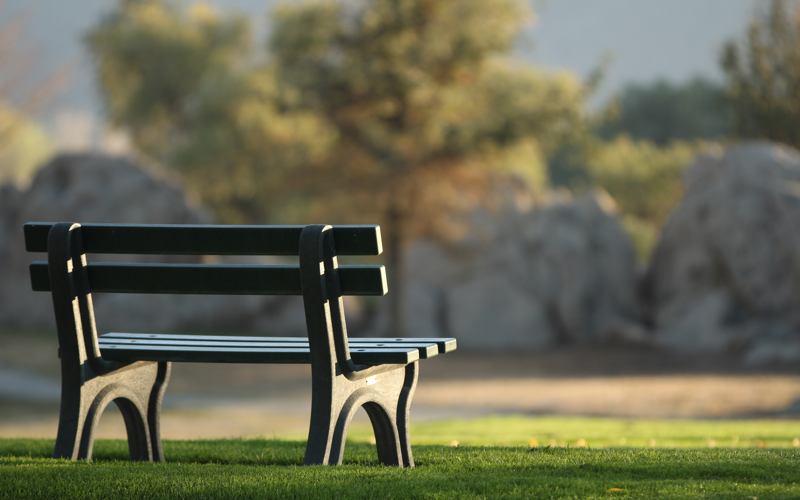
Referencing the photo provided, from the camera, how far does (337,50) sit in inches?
696

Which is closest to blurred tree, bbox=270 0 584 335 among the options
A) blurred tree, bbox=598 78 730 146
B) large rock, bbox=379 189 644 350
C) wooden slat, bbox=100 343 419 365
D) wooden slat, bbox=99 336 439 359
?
large rock, bbox=379 189 644 350

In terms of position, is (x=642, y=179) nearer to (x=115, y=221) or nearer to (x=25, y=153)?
(x=115, y=221)

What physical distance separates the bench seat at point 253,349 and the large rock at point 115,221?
14275 mm

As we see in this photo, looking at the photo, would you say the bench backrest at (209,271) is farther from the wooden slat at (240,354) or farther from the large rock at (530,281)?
the large rock at (530,281)

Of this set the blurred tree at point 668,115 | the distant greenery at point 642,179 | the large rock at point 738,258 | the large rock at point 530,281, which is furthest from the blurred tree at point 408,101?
the blurred tree at point 668,115

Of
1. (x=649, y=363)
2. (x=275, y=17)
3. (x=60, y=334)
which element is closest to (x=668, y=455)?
(x=60, y=334)

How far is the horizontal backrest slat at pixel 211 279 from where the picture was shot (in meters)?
3.67

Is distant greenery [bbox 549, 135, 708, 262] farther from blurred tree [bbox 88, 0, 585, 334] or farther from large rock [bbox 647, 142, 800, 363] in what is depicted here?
blurred tree [bbox 88, 0, 585, 334]

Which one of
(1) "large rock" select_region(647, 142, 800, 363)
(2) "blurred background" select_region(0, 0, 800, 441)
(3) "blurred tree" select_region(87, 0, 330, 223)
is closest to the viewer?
(2) "blurred background" select_region(0, 0, 800, 441)

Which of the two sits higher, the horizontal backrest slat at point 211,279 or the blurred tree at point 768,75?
the blurred tree at point 768,75

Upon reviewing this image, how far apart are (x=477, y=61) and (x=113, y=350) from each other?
14869 mm

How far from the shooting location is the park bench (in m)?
3.63

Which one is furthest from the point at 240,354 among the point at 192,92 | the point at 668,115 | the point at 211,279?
the point at 668,115

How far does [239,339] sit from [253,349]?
1.33 feet
